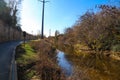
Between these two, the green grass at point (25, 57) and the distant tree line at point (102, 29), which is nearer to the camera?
the green grass at point (25, 57)

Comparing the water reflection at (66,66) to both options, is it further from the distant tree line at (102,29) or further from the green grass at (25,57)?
the distant tree line at (102,29)

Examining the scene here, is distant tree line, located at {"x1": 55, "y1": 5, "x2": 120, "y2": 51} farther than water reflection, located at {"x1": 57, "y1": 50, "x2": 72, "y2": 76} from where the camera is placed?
Yes

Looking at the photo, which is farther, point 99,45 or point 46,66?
point 99,45

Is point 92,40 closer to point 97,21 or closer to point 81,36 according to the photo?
point 81,36

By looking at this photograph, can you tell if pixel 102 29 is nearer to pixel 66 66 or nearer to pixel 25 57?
pixel 66 66

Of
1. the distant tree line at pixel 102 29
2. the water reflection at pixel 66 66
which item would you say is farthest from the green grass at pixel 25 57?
the distant tree line at pixel 102 29

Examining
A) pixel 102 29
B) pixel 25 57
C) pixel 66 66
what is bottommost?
pixel 66 66

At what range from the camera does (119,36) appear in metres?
33.4

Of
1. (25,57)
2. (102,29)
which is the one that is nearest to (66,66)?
(25,57)

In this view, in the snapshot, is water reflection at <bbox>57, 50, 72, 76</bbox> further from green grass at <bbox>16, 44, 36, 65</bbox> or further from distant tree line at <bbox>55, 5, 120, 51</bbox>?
distant tree line at <bbox>55, 5, 120, 51</bbox>

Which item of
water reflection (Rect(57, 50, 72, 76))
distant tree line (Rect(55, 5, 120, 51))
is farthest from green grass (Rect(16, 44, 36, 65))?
distant tree line (Rect(55, 5, 120, 51))

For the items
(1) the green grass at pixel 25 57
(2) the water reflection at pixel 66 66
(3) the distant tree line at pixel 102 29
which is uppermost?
(3) the distant tree line at pixel 102 29

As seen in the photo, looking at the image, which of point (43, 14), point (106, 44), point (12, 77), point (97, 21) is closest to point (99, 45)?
point (106, 44)

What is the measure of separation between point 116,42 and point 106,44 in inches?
137
